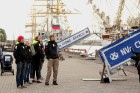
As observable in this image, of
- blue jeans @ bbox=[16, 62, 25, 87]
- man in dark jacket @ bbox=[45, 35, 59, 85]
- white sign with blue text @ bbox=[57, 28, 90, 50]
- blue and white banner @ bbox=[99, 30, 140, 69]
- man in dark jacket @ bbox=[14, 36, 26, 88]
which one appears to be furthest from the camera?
white sign with blue text @ bbox=[57, 28, 90, 50]

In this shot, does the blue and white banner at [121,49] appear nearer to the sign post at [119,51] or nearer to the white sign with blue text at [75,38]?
the sign post at [119,51]

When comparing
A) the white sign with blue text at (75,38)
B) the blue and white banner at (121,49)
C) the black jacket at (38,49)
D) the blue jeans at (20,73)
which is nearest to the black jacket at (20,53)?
the blue jeans at (20,73)

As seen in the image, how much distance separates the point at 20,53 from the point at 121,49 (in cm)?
410

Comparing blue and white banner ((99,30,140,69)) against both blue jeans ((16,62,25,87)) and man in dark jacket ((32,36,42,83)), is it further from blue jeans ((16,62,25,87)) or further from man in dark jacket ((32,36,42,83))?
blue jeans ((16,62,25,87))

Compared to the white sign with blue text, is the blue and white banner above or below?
below

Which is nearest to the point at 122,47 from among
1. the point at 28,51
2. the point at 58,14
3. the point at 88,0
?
the point at 28,51

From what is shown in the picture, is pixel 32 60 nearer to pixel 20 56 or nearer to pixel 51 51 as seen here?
pixel 51 51

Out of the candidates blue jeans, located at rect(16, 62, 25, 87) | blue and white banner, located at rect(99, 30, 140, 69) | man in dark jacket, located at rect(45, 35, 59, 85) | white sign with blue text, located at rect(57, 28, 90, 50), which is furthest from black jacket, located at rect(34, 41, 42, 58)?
white sign with blue text, located at rect(57, 28, 90, 50)

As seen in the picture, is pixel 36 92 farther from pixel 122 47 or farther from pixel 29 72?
pixel 122 47

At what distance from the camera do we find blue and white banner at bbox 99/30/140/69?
639 inches

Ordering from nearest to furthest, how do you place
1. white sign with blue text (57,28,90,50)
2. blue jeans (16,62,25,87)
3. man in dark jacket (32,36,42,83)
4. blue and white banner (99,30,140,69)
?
blue jeans (16,62,25,87) → blue and white banner (99,30,140,69) → man in dark jacket (32,36,42,83) → white sign with blue text (57,28,90,50)

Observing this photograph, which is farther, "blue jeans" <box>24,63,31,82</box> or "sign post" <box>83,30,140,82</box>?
"sign post" <box>83,30,140,82</box>

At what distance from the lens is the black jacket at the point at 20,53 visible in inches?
553

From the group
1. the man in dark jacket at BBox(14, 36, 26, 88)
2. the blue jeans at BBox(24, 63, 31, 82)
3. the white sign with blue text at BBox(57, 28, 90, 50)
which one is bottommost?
the blue jeans at BBox(24, 63, 31, 82)
